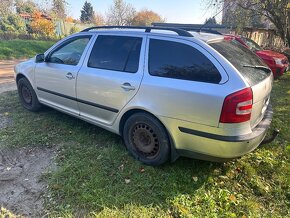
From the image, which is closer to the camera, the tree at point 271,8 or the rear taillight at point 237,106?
the rear taillight at point 237,106

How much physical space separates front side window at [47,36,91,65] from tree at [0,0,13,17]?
21.1 meters

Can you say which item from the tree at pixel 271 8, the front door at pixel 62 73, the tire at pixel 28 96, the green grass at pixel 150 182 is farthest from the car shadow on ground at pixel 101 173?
the tree at pixel 271 8

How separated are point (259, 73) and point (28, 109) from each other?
4.28 metres

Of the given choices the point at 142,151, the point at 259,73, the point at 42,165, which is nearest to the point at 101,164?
the point at 142,151

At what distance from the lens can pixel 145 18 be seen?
37094 mm

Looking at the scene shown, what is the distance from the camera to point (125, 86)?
326 cm

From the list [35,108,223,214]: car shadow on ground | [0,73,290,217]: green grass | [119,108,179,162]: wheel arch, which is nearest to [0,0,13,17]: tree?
[0,73,290,217]: green grass

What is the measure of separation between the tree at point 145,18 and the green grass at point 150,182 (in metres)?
33.5

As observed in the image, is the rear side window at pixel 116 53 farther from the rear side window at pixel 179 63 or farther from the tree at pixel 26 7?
the tree at pixel 26 7

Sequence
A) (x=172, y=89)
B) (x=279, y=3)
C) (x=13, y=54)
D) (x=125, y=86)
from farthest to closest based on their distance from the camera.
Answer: (x=13, y=54) → (x=279, y=3) → (x=125, y=86) → (x=172, y=89)

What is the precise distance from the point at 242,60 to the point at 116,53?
1646 mm

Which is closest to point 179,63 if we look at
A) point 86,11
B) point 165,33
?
point 165,33

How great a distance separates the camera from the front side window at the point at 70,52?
397cm

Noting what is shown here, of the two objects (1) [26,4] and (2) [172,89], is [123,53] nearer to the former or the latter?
(2) [172,89]
